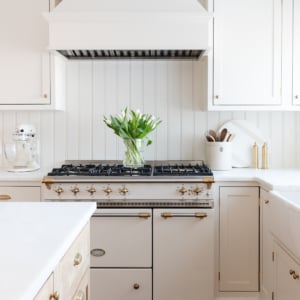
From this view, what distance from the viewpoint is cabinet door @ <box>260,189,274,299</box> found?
2281mm

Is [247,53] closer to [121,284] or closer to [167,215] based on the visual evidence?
[167,215]

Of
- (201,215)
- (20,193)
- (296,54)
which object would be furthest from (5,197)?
(296,54)

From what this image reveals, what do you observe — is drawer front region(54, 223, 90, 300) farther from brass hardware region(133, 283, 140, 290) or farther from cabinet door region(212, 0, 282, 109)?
cabinet door region(212, 0, 282, 109)

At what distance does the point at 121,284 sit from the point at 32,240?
60.6 inches

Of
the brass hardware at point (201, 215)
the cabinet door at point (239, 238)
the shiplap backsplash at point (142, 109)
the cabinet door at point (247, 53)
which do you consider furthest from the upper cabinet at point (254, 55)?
the brass hardware at point (201, 215)

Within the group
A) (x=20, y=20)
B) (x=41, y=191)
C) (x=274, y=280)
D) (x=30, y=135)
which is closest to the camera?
(x=274, y=280)

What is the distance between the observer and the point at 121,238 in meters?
2.48

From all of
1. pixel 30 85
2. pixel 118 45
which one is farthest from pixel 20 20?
pixel 118 45

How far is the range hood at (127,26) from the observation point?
2.56m

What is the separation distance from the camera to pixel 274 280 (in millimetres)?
2184

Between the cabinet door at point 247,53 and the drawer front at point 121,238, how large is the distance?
0.99 metres

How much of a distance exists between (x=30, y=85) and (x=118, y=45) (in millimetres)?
689

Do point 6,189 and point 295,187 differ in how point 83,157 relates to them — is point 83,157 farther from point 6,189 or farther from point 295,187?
point 295,187

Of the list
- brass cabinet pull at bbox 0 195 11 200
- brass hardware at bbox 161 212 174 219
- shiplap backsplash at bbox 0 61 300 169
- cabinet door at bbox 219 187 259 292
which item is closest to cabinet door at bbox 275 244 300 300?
cabinet door at bbox 219 187 259 292
